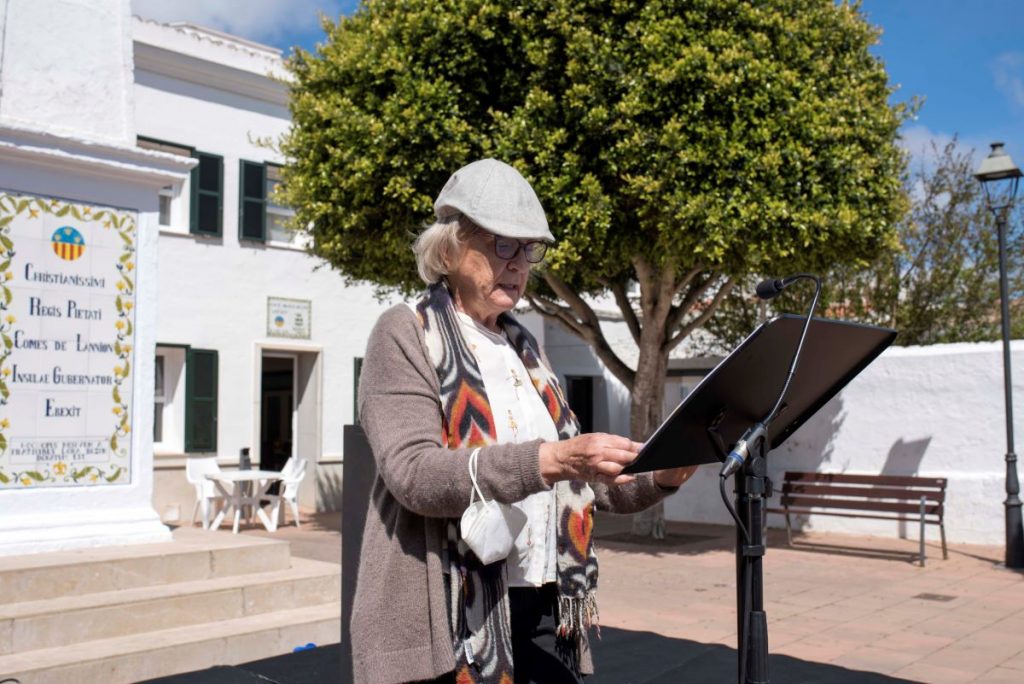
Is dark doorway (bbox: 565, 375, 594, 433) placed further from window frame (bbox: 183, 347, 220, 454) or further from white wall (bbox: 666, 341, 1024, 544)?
window frame (bbox: 183, 347, 220, 454)

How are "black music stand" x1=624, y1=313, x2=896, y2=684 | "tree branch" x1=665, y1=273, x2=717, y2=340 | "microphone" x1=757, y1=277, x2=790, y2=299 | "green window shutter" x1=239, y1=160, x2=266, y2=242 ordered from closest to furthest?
"black music stand" x1=624, y1=313, x2=896, y2=684 → "microphone" x1=757, y1=277, x2=790, y2=299 → "tree branch" x1=665, y1=273, x2=717, y2=340 → "green window shutter" x1=239, y1=160, x2=266, y2=242

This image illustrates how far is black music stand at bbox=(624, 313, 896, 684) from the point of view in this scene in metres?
1.89

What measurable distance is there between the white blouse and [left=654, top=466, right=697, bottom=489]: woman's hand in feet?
0.76

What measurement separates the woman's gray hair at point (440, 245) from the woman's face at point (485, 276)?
0.02 meters

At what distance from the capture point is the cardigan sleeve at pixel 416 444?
1.73 meters

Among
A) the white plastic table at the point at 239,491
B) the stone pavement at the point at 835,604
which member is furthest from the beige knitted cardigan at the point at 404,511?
the white plastic table at the point at 239,491

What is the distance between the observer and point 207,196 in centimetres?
1439

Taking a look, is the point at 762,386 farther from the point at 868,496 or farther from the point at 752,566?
the point at 868,496

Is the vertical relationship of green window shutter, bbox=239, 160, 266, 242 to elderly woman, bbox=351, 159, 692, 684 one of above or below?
above

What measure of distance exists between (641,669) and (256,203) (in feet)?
38.7

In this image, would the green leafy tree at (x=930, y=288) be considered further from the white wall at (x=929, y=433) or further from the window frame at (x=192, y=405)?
the window frame at (x=192, y=405)

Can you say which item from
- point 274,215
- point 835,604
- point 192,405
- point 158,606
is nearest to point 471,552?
point 158,606

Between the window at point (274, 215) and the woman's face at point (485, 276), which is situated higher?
the window at point (274, 215)

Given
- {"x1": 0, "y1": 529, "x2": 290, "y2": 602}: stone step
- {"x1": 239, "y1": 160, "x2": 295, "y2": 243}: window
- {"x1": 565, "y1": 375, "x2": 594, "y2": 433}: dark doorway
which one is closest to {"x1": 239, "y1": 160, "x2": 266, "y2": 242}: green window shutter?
{"x1": 239, "y1": 160, "x2": 295, "y2": 243}: window
